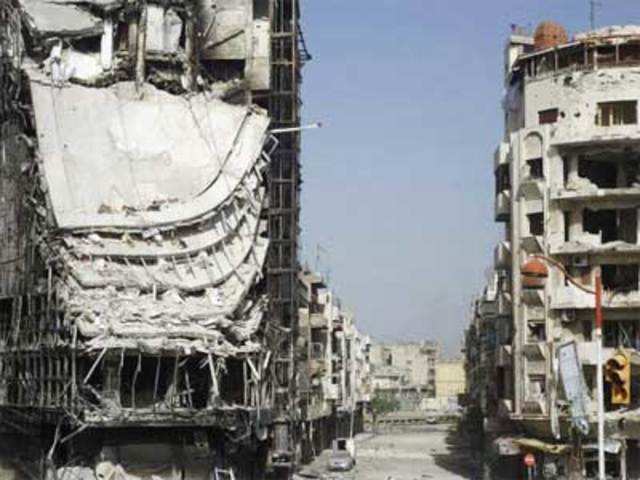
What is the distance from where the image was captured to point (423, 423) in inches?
6693

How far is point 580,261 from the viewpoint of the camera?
5716 cm

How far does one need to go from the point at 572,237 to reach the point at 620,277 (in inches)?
117

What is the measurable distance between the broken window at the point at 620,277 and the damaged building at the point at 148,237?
17002mm

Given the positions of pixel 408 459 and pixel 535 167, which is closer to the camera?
pixel 535 167

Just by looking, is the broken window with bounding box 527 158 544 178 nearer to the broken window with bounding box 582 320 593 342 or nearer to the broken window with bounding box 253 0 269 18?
the broken window with bounding box 582 320 593 342

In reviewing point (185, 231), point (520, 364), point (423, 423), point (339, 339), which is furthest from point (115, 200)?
point (423, 423)

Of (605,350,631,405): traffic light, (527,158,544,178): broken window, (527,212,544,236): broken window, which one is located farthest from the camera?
(527,158,544,178): broken window

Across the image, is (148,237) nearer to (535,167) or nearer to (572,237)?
(535,167)

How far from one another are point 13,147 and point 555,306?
28528 mm

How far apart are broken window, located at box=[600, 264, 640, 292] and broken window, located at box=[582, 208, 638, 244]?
4.62 ft

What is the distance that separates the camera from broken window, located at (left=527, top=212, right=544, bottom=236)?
5856cm

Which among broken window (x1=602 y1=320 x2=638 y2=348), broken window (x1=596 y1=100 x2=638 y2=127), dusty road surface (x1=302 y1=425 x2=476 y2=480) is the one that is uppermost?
broken window (x1=596 y1=100 x2=638 y2=127)

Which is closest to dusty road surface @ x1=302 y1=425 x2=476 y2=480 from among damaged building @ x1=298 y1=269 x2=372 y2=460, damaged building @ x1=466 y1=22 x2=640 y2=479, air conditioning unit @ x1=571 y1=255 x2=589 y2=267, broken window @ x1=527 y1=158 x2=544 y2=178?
damaged building @ x1=298 y1=269 x2=372 y2=460

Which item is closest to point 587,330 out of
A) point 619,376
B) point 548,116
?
point 548,116
